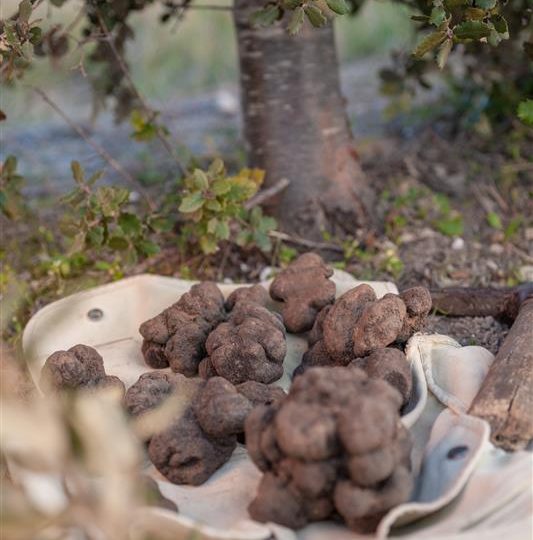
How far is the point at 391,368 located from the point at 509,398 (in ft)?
0.97

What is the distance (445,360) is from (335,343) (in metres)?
0.31

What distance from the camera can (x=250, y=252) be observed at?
346cm

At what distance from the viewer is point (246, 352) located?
242cm

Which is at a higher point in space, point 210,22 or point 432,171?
point 432,171

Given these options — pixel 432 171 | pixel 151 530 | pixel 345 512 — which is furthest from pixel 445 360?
pixel 432 171

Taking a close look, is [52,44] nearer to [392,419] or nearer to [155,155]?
[155,155]

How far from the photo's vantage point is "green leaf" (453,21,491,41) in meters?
2.59

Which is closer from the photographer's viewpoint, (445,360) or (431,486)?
(431,486)

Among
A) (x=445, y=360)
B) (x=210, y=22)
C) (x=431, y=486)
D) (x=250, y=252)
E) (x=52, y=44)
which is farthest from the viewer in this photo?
(x=210, y=22)

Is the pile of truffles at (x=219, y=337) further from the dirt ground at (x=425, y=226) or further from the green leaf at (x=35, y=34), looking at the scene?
the green leaf at (x=35, y=34)

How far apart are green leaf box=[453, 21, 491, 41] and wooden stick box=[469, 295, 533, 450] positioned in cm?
93

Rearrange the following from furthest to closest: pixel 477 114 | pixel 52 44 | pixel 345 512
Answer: pixel 477 114
pixel 52 44
pixel 345 512

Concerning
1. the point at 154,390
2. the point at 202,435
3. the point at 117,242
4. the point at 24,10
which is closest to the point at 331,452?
the point at 202,435

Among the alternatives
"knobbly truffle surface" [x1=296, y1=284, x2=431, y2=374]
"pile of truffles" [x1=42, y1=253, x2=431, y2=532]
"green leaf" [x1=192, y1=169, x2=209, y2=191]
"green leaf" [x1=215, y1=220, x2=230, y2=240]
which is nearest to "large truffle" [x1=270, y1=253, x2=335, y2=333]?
"pile of truffles" [x1=42, y1=253, x2=431, y2=532]
